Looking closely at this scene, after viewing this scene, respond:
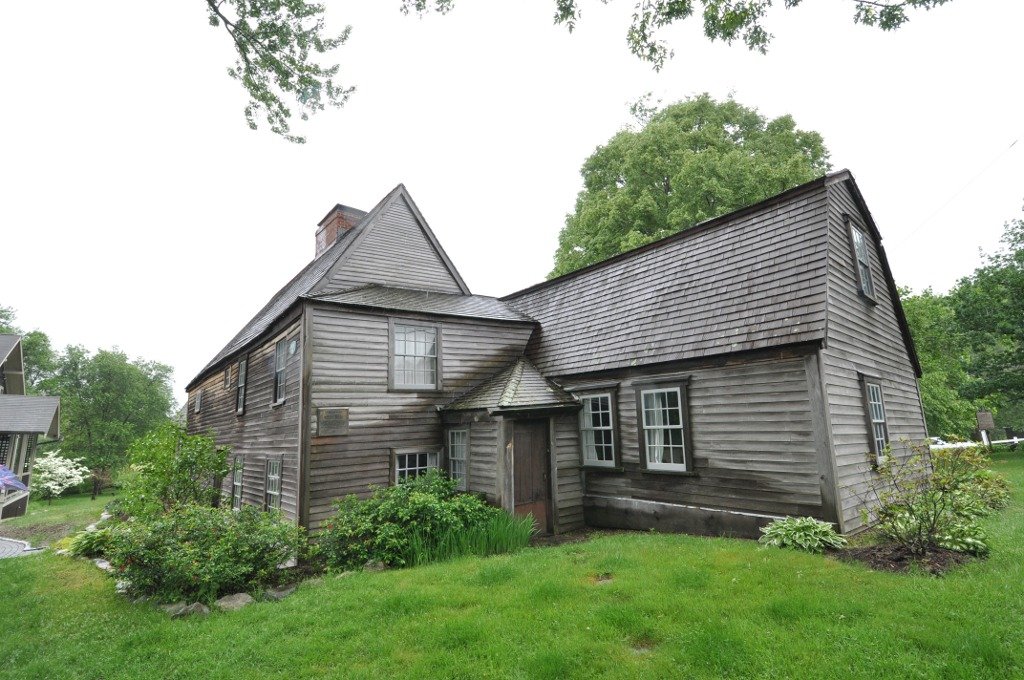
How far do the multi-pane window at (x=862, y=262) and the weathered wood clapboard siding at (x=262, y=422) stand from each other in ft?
42.5

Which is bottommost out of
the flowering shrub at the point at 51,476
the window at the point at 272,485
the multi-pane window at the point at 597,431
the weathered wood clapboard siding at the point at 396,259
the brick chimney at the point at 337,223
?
the flowering shrub at the point at 51,476

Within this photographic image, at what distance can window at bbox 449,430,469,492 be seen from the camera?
449 inches

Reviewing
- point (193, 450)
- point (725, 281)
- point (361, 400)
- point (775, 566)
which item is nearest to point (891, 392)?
point (725, 281)

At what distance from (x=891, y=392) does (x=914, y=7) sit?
9098 mm

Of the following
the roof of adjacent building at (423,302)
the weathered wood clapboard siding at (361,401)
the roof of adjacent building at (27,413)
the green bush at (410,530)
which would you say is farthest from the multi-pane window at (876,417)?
the roof of adjacent building at (27,413)

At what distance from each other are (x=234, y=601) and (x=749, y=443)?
29.3 ft

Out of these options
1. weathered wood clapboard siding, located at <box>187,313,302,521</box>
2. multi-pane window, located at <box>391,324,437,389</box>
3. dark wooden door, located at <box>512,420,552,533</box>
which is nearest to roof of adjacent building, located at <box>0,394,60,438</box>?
weathered wood clapboard siding, located at <box>187,313,302,521</box>

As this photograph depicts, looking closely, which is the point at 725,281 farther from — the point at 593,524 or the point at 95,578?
the point at 95,578

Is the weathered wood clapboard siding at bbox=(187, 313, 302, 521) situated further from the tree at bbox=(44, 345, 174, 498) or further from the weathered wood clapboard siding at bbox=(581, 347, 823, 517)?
the tree at bbox=(44, 345, 174, 498)

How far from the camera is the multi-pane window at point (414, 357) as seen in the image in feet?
39.3

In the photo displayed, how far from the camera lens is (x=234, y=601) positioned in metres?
6.68

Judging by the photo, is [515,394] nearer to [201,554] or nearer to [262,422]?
[201,554]

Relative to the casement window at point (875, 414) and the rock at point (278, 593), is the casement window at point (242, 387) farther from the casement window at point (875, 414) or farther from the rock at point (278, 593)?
the casement window at point (875, 414)

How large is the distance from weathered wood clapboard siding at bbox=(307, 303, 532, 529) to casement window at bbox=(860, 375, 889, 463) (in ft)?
26.8
